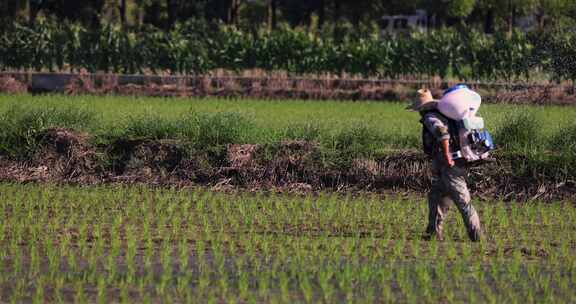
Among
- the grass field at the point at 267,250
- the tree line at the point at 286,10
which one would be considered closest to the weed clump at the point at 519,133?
the grass field at the point at 267,250

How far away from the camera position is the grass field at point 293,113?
17391 millimetres

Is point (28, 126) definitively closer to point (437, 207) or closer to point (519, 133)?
point (519, 133)

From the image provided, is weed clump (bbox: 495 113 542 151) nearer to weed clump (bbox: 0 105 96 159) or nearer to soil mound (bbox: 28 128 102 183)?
soil mound (bbox: 28 128 102 183)

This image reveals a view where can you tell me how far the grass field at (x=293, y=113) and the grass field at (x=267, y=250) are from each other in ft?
6.84

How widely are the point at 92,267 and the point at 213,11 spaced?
5622cm

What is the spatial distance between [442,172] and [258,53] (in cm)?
2533

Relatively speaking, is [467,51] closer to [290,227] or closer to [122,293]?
[290,227]

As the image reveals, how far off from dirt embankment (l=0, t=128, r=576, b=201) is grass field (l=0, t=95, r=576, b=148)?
0.54 metres

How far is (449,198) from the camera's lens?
12250 millimetres

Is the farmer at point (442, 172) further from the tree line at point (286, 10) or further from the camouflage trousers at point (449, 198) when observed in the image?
the tree line at point (286, 10)

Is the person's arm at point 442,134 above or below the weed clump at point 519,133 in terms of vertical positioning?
above

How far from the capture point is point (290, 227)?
12922 mm

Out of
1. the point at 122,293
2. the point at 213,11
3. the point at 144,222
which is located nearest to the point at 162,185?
the point at 144,222

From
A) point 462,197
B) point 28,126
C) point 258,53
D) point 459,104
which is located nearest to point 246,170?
point 28,126
